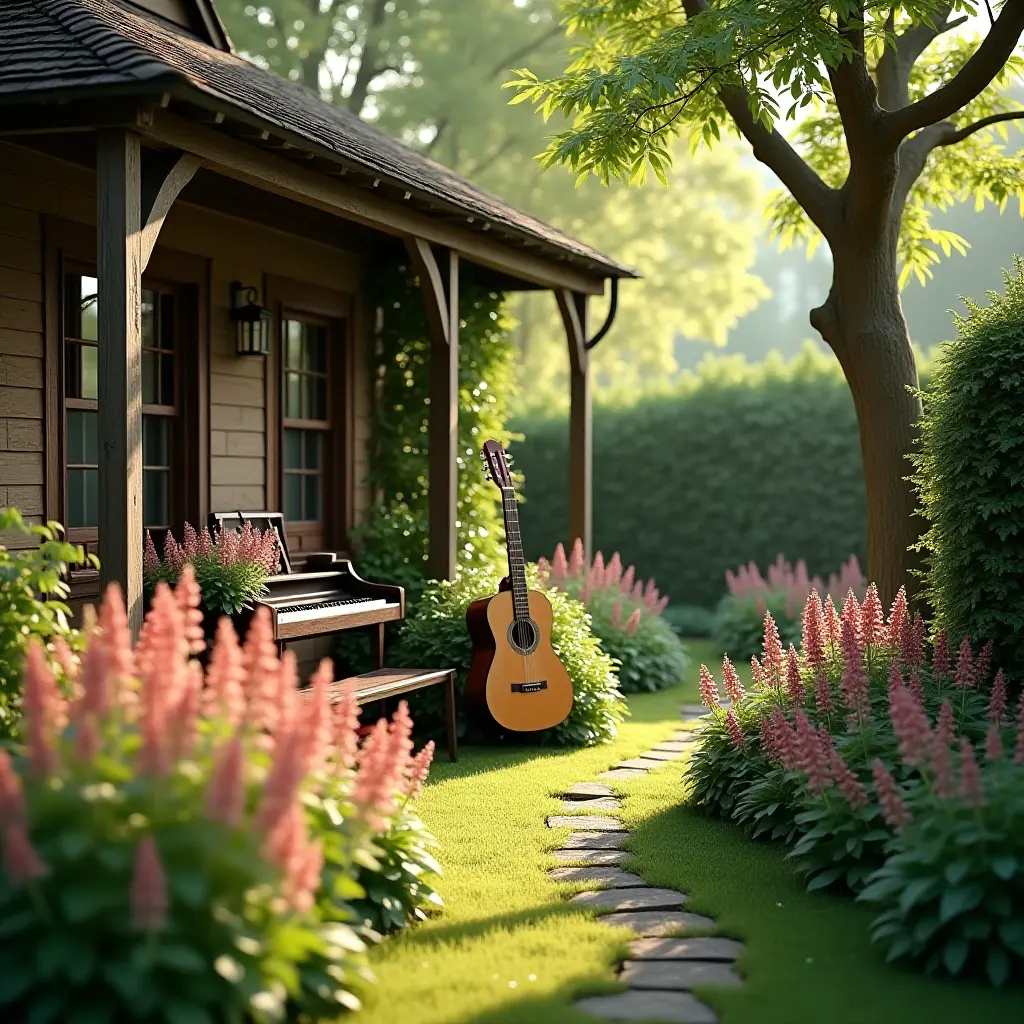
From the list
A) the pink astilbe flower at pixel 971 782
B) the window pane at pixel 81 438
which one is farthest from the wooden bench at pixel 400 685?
the pink astilbe flower at pixel 971 782

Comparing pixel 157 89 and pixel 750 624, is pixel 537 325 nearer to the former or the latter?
pixel 750 624

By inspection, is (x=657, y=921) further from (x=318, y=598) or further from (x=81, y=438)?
(x=81, y=438)

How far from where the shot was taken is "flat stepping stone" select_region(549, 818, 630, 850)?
5.49 metres

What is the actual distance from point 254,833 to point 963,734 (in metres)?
3.29

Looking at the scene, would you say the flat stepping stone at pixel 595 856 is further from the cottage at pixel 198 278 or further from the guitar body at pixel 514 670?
the guitar body at pixel 514 670

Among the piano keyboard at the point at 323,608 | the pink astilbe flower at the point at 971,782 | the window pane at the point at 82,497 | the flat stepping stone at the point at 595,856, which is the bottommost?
the flat stepping stone at the point at 595,856

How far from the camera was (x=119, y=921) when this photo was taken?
290 cm

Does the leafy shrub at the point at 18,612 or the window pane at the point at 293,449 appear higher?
the window pane at the point at 293,449

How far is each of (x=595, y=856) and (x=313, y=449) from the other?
5223mm

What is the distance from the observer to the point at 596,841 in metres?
5.59

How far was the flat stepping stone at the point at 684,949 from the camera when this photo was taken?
13.2 feet

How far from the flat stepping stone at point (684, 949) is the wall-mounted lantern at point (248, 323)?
5.50 meters

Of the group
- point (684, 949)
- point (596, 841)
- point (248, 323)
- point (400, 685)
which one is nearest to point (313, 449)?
point (248, 323)

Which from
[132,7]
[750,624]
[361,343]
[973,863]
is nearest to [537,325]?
[750,624]
